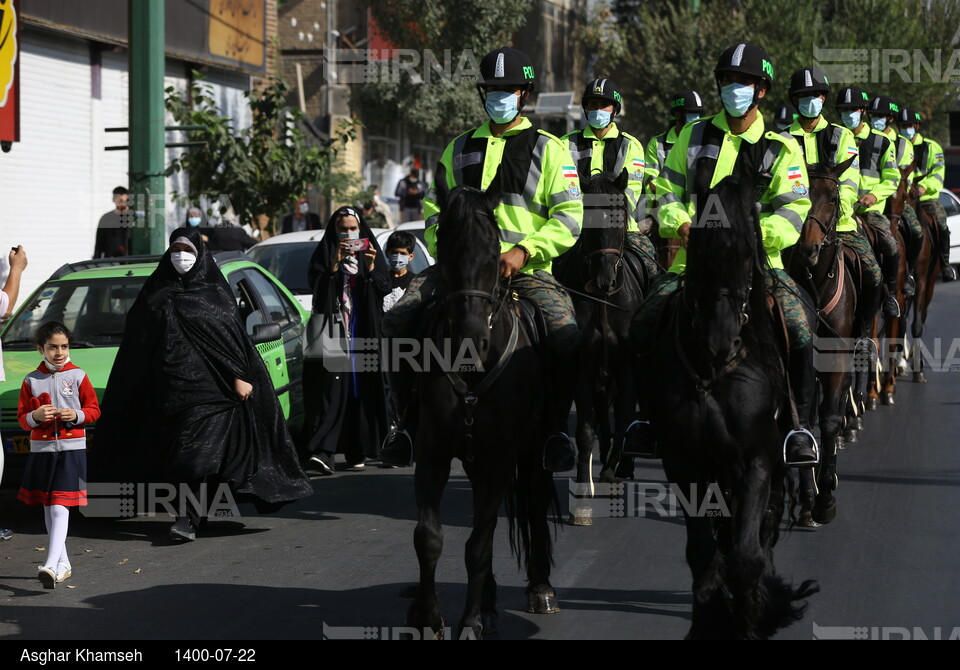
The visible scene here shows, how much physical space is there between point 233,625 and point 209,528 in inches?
115

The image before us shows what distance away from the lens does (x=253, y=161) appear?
19891 mm

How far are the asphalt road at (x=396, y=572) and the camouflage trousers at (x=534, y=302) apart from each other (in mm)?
1389

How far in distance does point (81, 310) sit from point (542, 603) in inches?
215

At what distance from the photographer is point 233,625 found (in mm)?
6957

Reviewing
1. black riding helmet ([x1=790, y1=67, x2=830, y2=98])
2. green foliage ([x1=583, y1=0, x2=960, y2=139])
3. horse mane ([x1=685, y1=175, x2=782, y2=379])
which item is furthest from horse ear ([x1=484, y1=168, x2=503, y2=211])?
green foliage ([x1=583, y1=0, x2=960, y2=139])

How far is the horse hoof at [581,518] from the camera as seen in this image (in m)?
9.47

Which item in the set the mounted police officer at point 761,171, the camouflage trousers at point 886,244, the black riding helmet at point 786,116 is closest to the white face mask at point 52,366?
the mounted police officer at point 761,171

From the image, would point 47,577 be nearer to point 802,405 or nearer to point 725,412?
point 725,412

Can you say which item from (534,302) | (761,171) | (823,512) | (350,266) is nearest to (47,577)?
(534,302)

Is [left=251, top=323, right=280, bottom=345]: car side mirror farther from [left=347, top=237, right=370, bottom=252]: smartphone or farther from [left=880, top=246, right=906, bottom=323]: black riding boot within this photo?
[left=880, top=246, right=906, bottom=323]: black riding boot

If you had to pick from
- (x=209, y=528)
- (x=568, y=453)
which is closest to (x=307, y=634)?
(x=568, y=453)

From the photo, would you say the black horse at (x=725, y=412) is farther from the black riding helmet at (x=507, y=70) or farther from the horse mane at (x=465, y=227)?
the black riding helmet at (x=507, y=70)

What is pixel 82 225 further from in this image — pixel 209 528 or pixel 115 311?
pixel 209 528

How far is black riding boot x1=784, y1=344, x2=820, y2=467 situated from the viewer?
6918 mm
